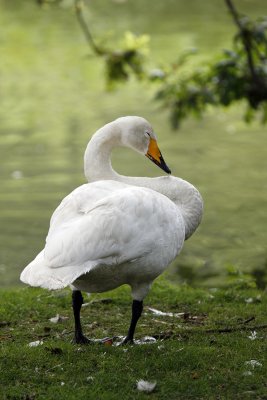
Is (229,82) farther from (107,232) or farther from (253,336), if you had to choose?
(107,232)

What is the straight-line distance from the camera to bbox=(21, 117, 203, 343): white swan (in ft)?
A: 18.8

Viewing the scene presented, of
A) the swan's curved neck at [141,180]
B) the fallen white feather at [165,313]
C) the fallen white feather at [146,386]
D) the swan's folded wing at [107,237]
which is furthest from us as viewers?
the fallen white feather at [165,313]

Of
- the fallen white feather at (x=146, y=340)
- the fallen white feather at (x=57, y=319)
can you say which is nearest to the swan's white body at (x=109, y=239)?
the fallen white feather at (x=146, y=340)

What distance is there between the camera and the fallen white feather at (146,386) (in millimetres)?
5441

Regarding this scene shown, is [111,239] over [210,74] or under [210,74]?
over

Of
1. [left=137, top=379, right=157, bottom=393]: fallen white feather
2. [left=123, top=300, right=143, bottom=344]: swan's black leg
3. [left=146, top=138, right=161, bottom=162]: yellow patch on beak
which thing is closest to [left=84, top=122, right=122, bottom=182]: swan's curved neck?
[left=146, top=138, right=161, bottom=162]: yellow patch on beak

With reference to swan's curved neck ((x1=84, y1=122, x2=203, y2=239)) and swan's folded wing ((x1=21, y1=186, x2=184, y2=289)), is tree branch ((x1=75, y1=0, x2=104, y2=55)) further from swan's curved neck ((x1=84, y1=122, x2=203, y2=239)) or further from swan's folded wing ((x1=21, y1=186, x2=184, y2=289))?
swan's folded wing ((x1=21, y1=186, x2=184, y2=289))

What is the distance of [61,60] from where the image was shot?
2520cm

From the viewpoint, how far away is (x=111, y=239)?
19.1 feet

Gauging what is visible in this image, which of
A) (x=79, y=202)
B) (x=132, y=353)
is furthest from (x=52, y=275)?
(x=132, y=353)

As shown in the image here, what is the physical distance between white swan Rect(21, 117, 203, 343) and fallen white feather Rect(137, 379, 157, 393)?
75cm

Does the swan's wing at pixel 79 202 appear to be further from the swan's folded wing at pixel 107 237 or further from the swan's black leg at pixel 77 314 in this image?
the swan's black leg at pixel 77 314

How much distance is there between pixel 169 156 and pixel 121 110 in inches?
144

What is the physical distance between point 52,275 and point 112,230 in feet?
1.62
